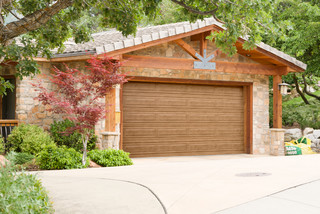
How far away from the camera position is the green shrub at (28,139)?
10.4 meters

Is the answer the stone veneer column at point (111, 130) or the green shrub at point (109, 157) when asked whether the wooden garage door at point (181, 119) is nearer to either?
the stone veneer column at point (111, 130)

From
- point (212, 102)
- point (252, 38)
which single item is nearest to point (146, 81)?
point (212, 102)

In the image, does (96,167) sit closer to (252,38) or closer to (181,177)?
(181,177)

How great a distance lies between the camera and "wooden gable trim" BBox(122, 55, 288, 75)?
37.8ft

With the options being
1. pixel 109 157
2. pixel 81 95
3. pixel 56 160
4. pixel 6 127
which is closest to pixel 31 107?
pixel 6 127

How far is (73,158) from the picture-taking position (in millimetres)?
9477

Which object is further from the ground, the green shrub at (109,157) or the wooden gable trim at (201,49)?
the wooden gable trim at (201,49)

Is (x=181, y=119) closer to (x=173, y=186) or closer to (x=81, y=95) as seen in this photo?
(x=81, y=95)

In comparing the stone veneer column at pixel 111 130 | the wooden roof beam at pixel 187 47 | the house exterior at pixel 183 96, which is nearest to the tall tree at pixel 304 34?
the house exterior at pixel 183 96

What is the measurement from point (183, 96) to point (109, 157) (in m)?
4.08

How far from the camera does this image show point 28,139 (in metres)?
10.4

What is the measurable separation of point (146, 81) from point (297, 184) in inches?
270

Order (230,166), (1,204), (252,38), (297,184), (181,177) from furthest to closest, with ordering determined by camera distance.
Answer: (230,166), (181,177), (252,38), (297,184), (1,204)

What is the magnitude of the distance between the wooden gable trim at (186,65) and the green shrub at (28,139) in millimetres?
3074
